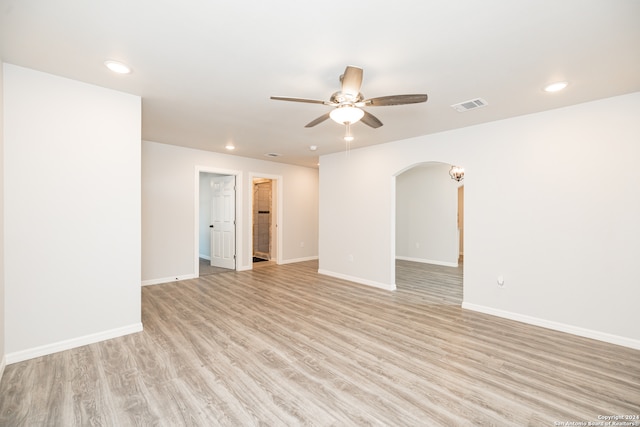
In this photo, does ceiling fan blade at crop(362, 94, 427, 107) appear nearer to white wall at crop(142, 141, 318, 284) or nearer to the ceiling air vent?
the ceiling air vent

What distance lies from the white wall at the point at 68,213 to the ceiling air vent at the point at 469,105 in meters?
3.57

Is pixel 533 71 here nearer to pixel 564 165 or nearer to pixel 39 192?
pixel 564 165

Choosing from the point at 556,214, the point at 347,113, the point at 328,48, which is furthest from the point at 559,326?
the point at 328,48

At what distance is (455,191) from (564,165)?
13.2 feet

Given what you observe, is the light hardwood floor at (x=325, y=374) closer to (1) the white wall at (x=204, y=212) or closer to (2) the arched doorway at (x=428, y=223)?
(2) the arched doorway at (x=428, y=223)

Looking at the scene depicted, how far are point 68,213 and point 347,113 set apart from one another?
109 inches

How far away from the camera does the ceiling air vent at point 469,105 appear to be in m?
3.11

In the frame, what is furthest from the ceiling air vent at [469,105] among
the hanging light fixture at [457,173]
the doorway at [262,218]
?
the doorway at [262,218]

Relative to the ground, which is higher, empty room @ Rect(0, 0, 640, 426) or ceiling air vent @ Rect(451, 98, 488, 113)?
ceiling air vent @ Rect(451, 98, 488, 113)

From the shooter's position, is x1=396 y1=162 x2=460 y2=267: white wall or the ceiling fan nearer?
the ceiling fan

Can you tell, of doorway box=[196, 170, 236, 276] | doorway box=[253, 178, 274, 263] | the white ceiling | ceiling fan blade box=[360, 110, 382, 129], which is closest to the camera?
the white ceiling

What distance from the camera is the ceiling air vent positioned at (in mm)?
3109

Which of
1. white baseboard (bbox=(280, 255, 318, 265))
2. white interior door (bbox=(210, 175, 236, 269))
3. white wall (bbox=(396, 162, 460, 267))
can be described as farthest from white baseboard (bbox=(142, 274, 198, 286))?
white wall (bbox=(396, 162, 460, 267))

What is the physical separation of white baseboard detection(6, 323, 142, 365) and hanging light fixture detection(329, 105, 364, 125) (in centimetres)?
308
